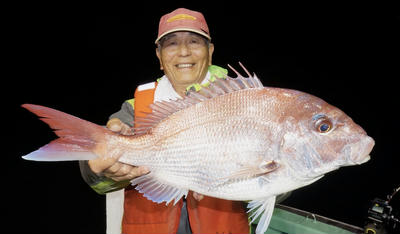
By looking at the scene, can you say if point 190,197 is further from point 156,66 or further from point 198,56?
point 156,66

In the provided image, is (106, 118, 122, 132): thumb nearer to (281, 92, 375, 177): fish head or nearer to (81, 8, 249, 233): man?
(81, 8, 249, 233): man

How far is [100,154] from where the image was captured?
1302 millimetres

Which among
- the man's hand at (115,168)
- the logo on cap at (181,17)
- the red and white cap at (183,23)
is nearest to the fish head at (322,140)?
the man's hand at (115,168)

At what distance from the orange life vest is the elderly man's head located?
1.75ft

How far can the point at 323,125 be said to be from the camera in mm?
1183

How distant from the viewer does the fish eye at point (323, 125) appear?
1181 millimetres

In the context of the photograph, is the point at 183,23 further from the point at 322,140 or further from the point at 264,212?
the point at 264,212

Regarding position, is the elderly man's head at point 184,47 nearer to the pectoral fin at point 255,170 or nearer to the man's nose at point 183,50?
the man's nose at point 183,50

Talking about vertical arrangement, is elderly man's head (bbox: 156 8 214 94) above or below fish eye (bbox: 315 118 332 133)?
above

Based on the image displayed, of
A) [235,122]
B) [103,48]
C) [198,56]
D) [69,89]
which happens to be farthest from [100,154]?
[103,48]

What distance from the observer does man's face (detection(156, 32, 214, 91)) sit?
2.10 metres

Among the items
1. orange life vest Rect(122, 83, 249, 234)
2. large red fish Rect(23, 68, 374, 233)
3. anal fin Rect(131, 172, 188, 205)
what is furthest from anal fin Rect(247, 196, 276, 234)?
orange life vest Rect(122, 83, 249, 234)

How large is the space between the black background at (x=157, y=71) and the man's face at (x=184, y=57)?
886 cm

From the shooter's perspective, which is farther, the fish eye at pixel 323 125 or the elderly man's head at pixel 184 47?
the elderly man's head at pixel 184 47
